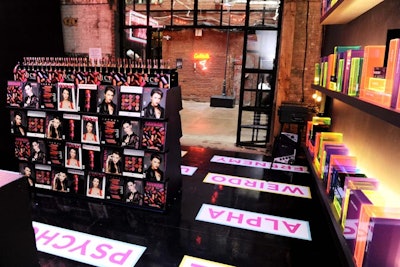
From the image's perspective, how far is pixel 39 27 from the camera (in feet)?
17.9

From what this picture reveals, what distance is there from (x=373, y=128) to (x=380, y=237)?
143cm

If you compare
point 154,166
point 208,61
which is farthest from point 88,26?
point 208,61

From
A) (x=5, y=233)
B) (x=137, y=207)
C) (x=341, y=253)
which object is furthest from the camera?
(x=137, y=207)

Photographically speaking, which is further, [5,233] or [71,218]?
[71,218]

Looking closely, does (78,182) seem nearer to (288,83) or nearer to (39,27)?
(39,27)

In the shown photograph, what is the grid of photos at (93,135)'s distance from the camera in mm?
3178

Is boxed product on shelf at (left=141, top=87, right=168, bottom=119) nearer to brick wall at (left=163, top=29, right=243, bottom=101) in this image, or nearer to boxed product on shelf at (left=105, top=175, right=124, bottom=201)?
boxed product on shelf at (left=105, top=175, right=124, bottom=201)

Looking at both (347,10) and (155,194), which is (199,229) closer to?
(155,194)

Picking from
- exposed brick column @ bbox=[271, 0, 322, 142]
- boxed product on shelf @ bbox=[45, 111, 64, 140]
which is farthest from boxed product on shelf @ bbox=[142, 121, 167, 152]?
exposed brick column @ bbox=[271, 0, 322, 142]

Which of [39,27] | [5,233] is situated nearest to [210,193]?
[5,233]

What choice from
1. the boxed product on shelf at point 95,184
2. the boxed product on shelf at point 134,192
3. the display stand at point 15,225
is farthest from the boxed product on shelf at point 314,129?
the display stand at point 15,225

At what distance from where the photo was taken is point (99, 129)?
3330 mm

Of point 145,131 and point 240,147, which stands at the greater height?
point 145,131

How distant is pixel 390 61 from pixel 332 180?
49.6 inches
